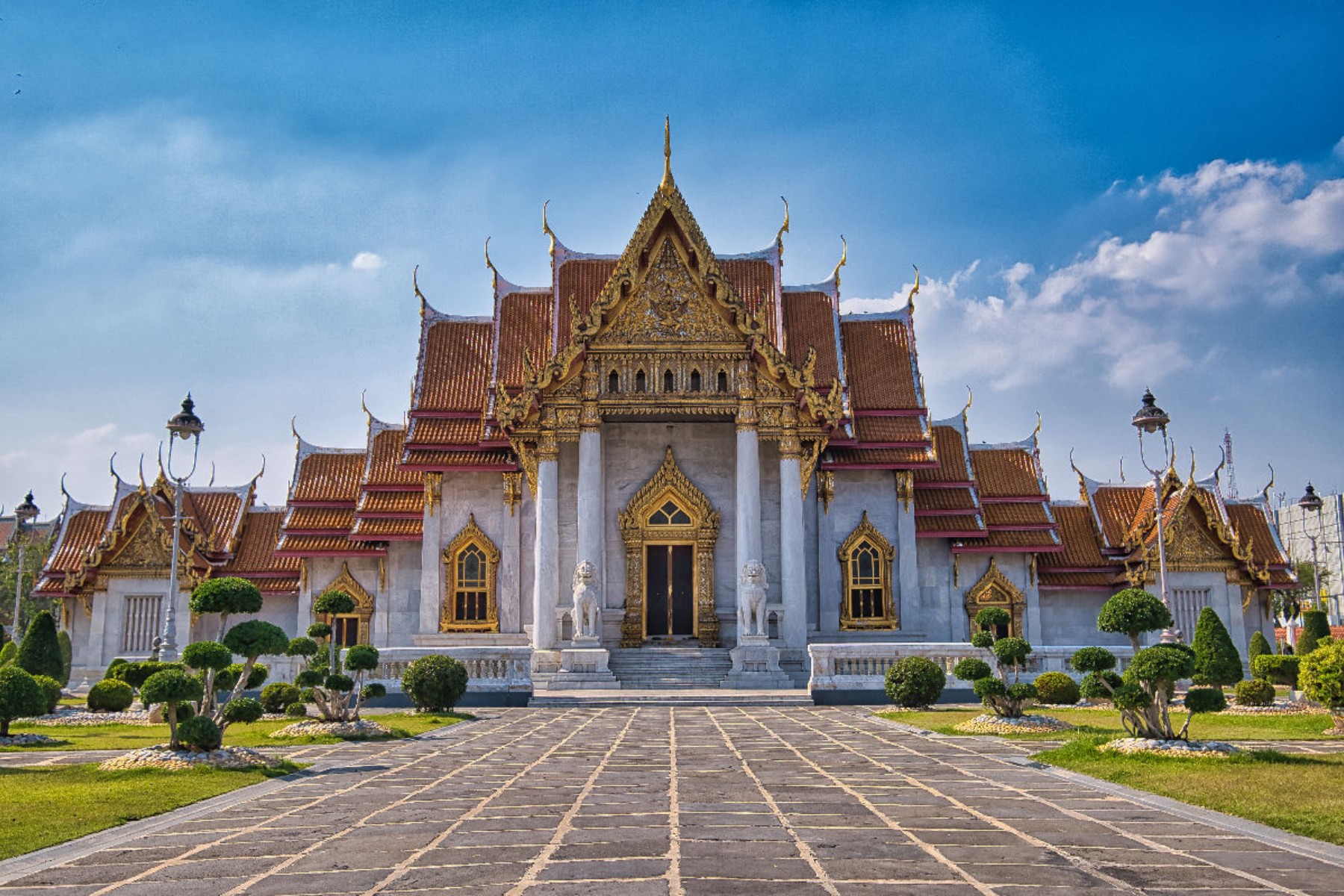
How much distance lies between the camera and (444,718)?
18922 millimetres

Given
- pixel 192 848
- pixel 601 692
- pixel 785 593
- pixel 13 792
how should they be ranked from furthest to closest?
pixel 785 593 < pixel 601 692 < pixel 13 792 < pixel 192 848

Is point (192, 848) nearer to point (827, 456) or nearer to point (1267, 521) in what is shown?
point (827, 456)

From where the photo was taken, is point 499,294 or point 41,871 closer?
point 41,871

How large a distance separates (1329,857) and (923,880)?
2653mm

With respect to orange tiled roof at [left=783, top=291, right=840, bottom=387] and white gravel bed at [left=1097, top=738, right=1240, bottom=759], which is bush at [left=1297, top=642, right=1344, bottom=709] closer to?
white gravel bed at [left=1097, top=738, right=1240, bottom=759]

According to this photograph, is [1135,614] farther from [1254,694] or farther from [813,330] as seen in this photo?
[813,330]

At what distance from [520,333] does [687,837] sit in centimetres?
2540

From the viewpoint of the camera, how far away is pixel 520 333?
31.9 metres

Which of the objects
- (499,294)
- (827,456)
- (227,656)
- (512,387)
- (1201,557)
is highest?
Answer: (499,294)

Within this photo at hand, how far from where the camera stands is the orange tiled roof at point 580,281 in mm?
31047

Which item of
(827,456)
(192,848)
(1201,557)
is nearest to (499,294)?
(827,456)

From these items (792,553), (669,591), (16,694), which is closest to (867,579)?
(792,553)

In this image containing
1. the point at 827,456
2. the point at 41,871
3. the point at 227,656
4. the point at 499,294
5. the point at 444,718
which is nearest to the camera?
the point at 41,871

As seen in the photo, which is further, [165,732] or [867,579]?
[867,579]
